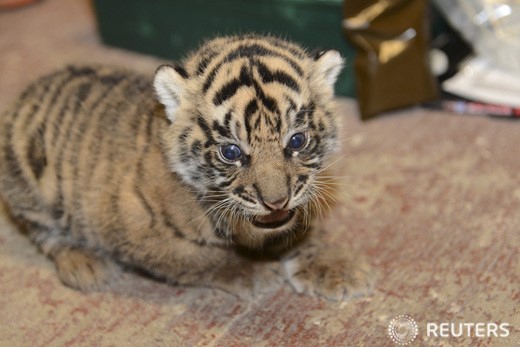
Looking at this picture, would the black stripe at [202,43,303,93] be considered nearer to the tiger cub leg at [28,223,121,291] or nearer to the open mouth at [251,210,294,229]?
the open mouth at [251,210,294,229]

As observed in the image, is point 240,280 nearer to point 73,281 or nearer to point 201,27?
point 73,281

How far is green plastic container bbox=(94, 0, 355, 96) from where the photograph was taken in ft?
9.64

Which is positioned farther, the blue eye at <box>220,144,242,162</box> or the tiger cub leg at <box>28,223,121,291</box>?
the tiger cub leg at <box>28,223,121,291</box>

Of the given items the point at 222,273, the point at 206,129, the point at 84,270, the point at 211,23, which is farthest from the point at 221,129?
the point at 211,23

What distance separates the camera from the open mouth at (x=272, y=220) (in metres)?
1.81

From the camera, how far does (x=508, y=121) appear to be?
9.12ft

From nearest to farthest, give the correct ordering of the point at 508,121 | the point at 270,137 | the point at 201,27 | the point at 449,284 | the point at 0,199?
the point at 270,137
the point at 449,284
the point at 0,199
the point at 508,121
the point at 201,27

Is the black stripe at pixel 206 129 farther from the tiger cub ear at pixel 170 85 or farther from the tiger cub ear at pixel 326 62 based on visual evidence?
the tiger cub ear at pixel 326 62

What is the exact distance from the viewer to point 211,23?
3.23 metres

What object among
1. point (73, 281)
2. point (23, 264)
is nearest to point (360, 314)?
point (73, 281)

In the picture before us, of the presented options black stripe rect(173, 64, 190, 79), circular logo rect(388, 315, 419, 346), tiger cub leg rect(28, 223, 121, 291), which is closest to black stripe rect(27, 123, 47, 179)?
tiger cub leg rect(28, 223, 121, 291)

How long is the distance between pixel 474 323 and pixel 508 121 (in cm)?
123

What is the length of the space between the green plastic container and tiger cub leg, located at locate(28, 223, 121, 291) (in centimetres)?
103

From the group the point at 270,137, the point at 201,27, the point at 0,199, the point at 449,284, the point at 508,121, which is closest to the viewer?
the point at 270,137
